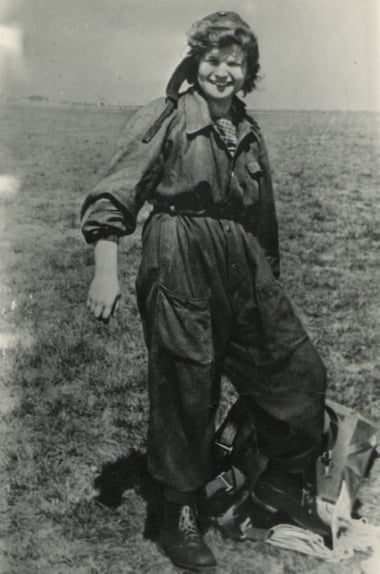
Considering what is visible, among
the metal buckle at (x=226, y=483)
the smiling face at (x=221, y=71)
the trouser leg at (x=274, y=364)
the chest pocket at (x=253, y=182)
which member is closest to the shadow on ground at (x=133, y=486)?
the metal buckle at (x=226, y=483)

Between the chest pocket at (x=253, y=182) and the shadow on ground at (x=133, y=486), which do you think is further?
the shadow on ground at (x=133, y=486)

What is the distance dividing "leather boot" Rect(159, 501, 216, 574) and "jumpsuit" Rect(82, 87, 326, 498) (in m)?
0.13

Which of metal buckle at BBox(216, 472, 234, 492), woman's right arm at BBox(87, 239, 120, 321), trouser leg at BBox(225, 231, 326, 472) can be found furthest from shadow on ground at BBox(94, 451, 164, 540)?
woman's right arm at BBox(87, 239, 120, 321)

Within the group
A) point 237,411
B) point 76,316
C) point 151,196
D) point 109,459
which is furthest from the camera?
point 76,316

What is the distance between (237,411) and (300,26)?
5.59 feet

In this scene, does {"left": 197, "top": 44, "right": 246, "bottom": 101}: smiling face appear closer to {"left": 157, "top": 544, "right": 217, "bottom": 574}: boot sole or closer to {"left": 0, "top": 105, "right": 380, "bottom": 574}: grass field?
{"left": 0, "top": 105, "right": 380, "bottom": 574}: grass field

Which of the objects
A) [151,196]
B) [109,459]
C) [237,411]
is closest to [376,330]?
[237,411]

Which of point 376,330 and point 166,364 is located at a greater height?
point 166,364

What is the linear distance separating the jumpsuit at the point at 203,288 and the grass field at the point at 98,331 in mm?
359

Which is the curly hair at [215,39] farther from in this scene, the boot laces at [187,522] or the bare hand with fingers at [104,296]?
the boot laces at [187,522]

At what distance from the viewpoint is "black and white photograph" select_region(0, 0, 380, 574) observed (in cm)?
234

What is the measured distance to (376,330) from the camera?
4.27m

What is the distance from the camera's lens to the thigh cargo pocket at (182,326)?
2346 mm

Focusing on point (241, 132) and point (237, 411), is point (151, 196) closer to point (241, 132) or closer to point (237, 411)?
point (241, 132)
